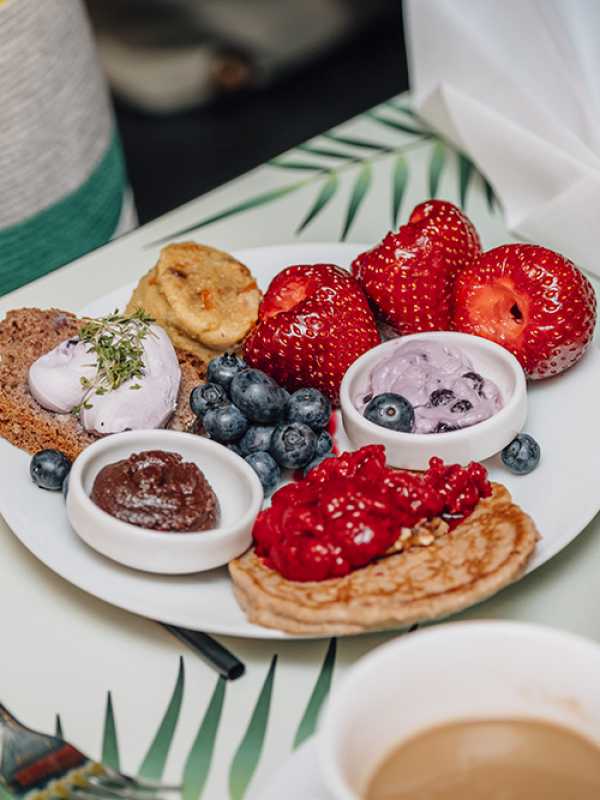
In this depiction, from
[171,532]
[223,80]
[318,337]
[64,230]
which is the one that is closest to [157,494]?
[171,532]

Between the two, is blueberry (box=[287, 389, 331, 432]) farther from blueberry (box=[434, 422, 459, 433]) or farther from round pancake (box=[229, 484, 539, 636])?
round pancake (box=[229, 484, 539, 636])

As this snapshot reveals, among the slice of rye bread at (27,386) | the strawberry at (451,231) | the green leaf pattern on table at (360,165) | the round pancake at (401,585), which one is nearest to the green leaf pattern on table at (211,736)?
the round pancake at (401,585)

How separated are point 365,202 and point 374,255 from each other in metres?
0.55

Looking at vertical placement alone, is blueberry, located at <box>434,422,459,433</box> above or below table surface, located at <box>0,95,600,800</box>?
above

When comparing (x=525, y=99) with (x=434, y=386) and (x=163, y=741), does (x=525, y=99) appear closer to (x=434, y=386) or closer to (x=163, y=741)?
(x=434, y=386)

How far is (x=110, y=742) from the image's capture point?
4.32ft

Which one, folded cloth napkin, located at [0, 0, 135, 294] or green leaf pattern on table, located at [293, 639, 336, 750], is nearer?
green leaf pattern on table, located at [293, 639, 336, 750]

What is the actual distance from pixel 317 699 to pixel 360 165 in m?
1.44

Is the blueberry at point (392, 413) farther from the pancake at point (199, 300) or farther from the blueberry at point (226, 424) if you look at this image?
the pancake at point (199, 300)

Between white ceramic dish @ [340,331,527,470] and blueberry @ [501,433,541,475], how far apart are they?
0.5 inches

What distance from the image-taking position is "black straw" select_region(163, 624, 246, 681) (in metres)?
1.38

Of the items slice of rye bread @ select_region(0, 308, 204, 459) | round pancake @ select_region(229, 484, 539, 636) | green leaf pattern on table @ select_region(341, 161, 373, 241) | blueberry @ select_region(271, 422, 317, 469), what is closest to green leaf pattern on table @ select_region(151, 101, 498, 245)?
green leaf pattern on table @ select_region(341, 161, 373, 241)

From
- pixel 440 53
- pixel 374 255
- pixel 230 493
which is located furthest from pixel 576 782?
pixel 440 53

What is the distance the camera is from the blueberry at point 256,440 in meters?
1.66
